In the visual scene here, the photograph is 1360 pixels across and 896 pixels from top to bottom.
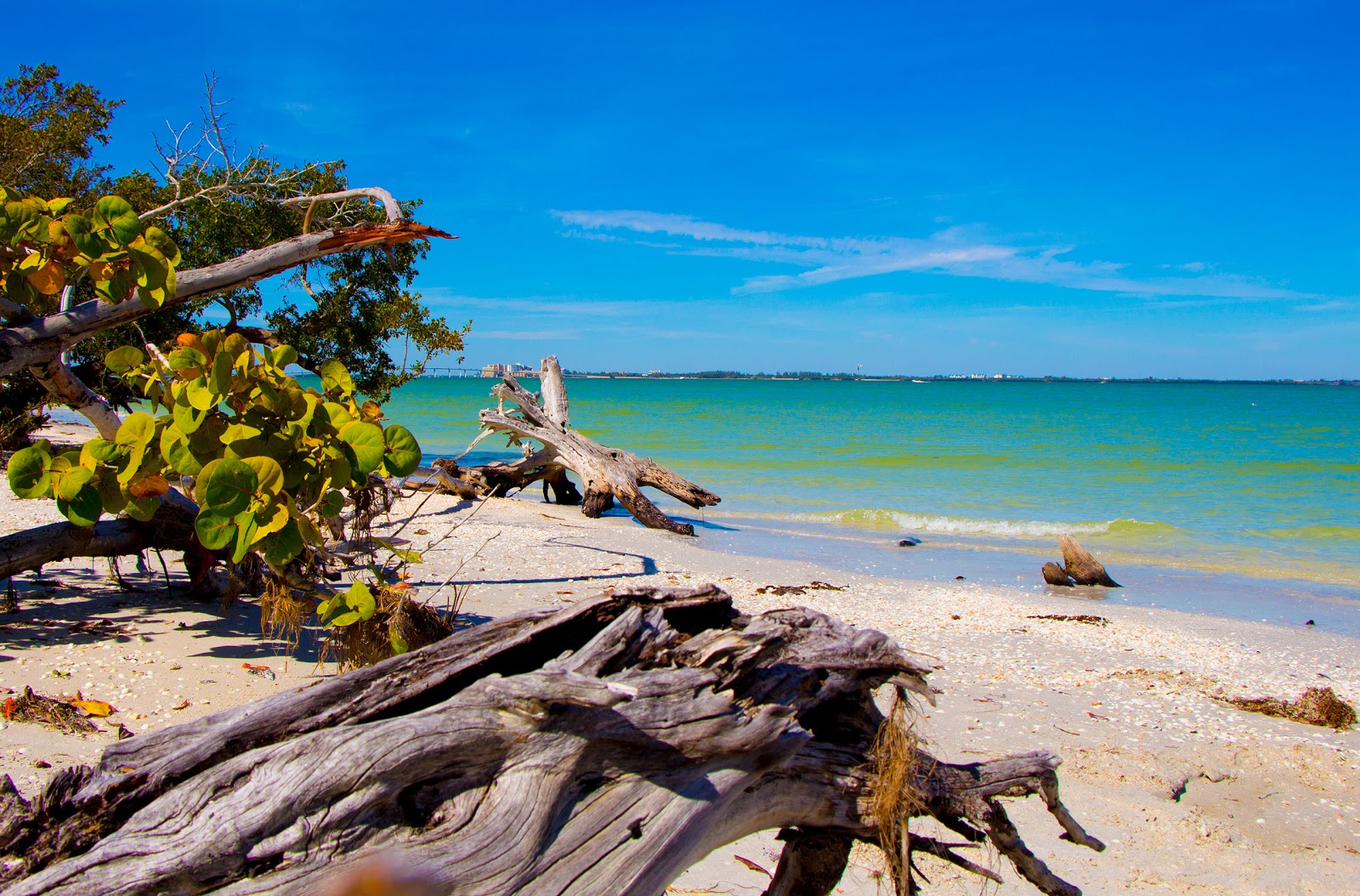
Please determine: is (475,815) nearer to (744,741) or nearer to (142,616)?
(744,741)

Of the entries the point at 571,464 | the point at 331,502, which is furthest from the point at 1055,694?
the point at 571,464

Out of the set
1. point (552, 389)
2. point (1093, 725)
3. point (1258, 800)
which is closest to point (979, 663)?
point (1093, 725)

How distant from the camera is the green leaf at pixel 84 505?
3.96 meters

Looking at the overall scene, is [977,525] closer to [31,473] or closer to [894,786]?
[894,786]

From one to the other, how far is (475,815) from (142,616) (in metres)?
5.23

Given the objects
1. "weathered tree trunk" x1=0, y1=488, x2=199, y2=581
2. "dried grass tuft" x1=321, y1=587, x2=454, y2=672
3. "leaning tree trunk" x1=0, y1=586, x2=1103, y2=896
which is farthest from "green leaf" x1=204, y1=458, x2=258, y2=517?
"weathered tree trunk" x1=0, y1=488, x2=199, y2=581

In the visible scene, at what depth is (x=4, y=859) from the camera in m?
1.86

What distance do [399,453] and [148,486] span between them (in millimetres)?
1298

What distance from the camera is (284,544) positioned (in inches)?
137

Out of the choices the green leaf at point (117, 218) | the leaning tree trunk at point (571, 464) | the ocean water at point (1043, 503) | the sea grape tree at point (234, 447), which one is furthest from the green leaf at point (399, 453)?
the leaning tree trunk at point (571, 464)

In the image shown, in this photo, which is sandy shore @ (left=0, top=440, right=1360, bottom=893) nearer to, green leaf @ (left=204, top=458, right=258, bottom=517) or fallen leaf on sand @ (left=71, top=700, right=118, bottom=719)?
fallen leaf on sand @ (left=71, top=700, right=118, bottom=719)

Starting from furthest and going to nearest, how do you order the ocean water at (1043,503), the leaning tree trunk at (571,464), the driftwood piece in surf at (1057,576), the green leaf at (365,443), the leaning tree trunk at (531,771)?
the leaning tree trunk at (571,464), the ocean water at (1043,503), the driftwood piece in surf at (1057,576), the green leaf at (365,443), the leaning tree trunk at (531,771)

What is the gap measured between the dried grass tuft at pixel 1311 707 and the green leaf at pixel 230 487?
6912 mm

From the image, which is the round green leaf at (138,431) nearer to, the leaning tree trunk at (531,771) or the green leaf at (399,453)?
the green leaf at (399,453)
